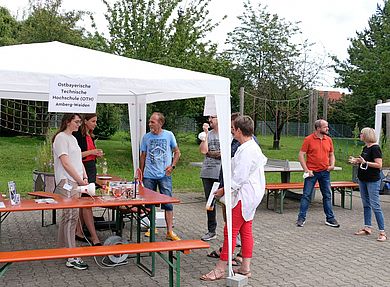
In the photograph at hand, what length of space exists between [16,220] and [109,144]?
48.3ft

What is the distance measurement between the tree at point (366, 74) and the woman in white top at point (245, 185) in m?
20.1

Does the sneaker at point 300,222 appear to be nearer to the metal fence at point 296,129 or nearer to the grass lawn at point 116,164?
the grass lawn at point 116,164

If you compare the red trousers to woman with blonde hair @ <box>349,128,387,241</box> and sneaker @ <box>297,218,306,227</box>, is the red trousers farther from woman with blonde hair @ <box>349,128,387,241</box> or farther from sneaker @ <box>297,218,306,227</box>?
sneaker @ <box>297,218,306,227</box>

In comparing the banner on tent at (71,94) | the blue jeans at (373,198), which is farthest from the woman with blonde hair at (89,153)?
the blue jeans at (373,198)

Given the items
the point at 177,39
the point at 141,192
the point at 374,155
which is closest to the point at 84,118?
the point at 141,192

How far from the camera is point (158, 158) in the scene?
21.6 ft

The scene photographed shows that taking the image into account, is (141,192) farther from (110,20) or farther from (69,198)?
(110,20)

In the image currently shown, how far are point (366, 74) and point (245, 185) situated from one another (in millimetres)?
23241

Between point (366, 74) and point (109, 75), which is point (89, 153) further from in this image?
point (366, 74)

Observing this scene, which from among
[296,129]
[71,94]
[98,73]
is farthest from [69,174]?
[296,129]

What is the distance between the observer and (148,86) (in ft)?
15.8

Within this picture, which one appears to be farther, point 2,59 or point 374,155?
point 374,155

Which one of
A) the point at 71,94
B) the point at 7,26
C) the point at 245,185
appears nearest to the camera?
the point at 71,94

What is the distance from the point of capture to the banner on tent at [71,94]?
450 centimetres
